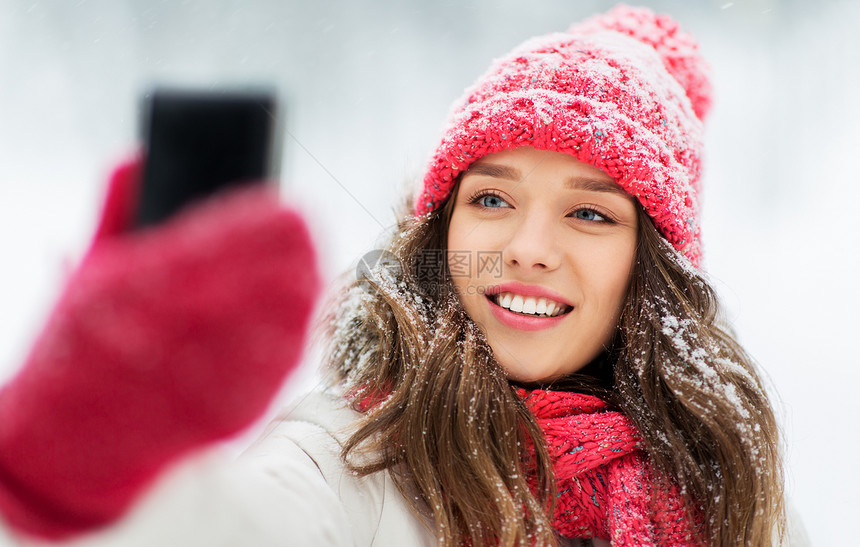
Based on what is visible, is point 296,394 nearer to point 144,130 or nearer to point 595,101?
point 595,101

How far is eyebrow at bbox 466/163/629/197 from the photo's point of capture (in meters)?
1.18

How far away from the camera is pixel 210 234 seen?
1.45 feet

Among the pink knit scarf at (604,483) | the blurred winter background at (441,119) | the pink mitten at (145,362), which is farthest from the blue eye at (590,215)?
the pink mitten at (145,362)

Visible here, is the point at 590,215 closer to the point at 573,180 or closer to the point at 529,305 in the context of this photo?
the point at 573,180

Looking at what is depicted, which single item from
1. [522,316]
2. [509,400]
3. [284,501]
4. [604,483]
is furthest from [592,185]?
[284,501]

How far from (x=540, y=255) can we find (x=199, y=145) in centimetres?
79

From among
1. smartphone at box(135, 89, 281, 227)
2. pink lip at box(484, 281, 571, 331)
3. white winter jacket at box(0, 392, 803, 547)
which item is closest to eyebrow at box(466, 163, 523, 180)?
pink lip at box(484, 281, 571, 331)

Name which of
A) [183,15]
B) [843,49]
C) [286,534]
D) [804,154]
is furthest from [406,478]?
[843,49]

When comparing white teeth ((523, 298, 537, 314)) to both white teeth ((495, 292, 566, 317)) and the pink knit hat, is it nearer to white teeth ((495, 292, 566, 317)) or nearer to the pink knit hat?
white teeth ((495, 292, 566, 317))

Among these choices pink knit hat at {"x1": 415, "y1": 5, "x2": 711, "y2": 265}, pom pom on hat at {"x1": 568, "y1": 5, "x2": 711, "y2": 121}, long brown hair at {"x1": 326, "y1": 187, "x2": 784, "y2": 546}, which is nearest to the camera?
long brown hair at {"x1": 326, "y1": 187, "x2": 784, "y2": 546}

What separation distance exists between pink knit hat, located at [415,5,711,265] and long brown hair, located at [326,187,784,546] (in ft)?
0.26

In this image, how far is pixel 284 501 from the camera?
0.73 metres

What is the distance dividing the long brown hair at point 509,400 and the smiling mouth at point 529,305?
9 centimetres

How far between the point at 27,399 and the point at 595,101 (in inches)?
43.4
